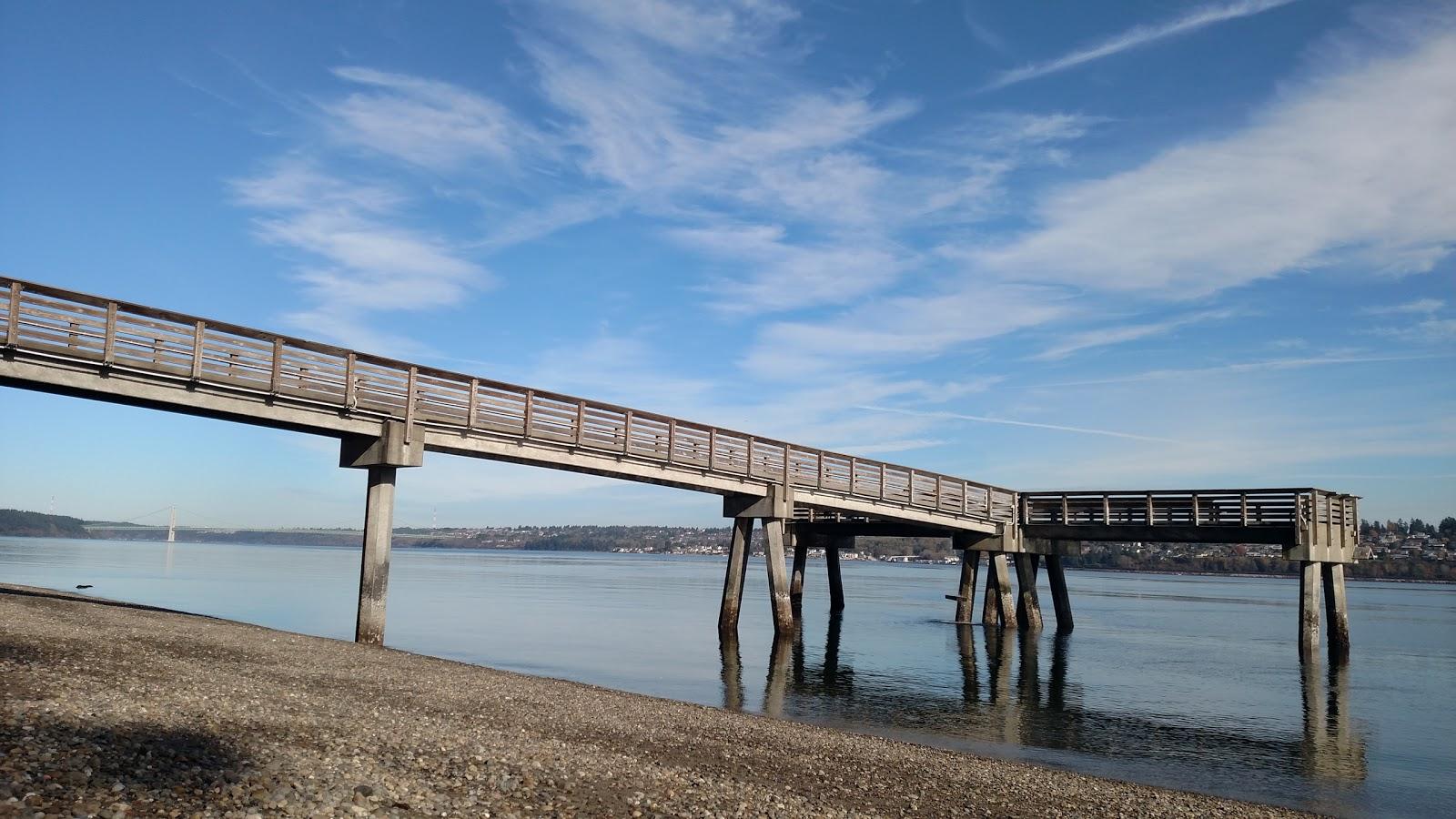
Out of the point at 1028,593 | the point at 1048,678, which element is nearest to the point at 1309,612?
the point at 1028,593

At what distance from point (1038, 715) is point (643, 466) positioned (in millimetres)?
12596

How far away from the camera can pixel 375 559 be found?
21.4 meters

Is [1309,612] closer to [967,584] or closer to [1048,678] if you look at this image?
[1048,678]

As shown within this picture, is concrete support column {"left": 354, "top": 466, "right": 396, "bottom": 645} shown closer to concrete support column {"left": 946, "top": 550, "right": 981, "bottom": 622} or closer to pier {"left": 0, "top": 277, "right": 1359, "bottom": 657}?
pier {"left": 0, "top": 277, "right": 1359, "bottom": 657}

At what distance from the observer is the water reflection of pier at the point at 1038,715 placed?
55.9 ft

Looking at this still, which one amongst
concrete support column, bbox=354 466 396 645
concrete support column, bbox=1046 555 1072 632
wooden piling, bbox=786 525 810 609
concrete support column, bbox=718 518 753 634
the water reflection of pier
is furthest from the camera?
wooden piling, bbox=786 525 810 609

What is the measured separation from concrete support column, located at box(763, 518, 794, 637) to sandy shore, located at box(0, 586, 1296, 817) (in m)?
14.6

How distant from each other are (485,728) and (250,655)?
635 centimetres

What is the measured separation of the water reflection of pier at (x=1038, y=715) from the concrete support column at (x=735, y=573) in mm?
3756

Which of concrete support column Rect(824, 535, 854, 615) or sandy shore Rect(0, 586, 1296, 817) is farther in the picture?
concrete support column Rect(824, 535, 854, 615)

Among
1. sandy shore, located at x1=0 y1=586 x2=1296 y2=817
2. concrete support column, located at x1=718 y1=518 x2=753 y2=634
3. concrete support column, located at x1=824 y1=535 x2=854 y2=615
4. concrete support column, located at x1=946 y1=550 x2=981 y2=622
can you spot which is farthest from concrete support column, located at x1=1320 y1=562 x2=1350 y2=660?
sandy shore, located at x1=0 y1=586 x2=1296 y2=817

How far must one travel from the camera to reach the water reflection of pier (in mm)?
17031

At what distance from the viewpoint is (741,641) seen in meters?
34.2

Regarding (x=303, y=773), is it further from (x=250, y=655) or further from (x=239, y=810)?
(x=250, y=655)
